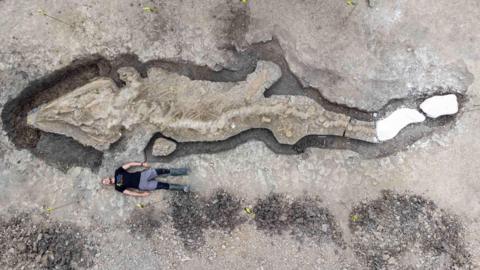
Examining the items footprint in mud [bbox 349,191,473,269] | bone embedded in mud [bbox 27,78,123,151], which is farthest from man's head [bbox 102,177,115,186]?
footprint in mud [bbox 349,191,473,269]

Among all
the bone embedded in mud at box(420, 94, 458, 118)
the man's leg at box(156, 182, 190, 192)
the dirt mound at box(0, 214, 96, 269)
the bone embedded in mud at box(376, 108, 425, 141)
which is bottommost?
the dirt mound at box(0, 214, 96, 269)

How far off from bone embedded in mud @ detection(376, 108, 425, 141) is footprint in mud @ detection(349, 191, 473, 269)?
1.11 metres

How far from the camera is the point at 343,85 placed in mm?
7535

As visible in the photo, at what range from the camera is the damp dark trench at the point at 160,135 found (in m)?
7.47

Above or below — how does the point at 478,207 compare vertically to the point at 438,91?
below

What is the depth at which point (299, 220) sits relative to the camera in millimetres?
7121

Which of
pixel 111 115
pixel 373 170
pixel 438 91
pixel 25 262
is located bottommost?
pixel 25 262

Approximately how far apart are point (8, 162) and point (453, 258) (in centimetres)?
842

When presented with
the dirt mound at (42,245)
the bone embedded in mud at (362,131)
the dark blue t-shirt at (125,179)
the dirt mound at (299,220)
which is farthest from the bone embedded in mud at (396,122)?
the dirt mound at (42,245)

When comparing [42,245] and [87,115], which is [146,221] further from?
[87,115]

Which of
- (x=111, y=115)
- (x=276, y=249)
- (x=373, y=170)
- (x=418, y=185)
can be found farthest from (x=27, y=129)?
(x=418, y=185)

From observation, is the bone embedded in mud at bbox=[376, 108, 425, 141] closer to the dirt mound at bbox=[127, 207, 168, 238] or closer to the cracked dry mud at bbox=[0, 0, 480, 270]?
the cracked dry mud at bbox=[0, 0, 480, 270]

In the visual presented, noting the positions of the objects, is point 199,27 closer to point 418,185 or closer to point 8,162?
point 8,162

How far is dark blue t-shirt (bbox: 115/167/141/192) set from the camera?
7035mm
